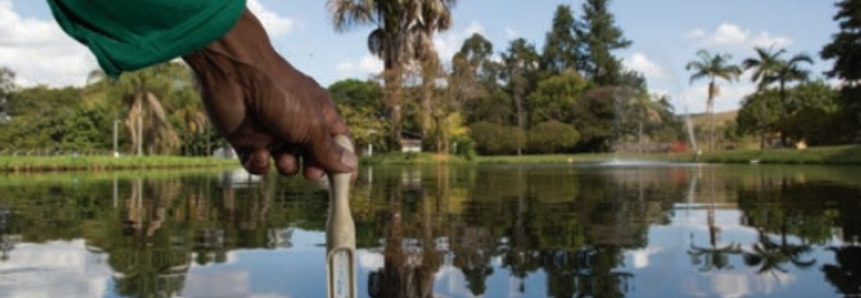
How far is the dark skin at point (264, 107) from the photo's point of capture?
879mm

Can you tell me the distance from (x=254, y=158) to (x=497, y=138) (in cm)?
5556

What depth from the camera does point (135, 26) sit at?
766mm

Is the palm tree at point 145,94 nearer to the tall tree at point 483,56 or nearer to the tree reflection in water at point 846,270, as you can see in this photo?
the tall tree at point 483,56

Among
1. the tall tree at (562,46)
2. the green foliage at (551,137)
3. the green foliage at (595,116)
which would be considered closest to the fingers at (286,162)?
the green foliage at (551,137)

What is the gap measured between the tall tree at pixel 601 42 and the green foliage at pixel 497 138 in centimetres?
1698

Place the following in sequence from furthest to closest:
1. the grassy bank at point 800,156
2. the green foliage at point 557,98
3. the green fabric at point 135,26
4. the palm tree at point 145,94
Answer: the green foliage at point 557,98 < the palm tree at point 145,94 < the grassy bank at point 800,156 < the green fabric at point 135,26

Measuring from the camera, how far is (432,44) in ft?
136

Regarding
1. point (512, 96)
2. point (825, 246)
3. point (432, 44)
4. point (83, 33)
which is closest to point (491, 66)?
point (512, 96)

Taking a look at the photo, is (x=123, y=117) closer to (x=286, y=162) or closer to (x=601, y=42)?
(x=601, y=42)

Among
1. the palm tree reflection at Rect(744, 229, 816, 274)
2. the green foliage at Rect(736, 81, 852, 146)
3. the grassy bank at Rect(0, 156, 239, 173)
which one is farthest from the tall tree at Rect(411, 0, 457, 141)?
the palm tree reflection at Rect(744, 229, 816, 274)

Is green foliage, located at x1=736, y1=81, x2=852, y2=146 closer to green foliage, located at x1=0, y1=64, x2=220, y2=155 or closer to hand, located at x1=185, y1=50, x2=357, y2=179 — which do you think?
green foliage, located at x1=0, y1=64, x2=220, y2=155

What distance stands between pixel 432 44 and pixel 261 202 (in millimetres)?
31616

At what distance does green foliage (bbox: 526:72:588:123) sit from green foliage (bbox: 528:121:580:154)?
4534mm

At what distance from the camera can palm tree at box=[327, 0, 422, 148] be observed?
40.2 meters
